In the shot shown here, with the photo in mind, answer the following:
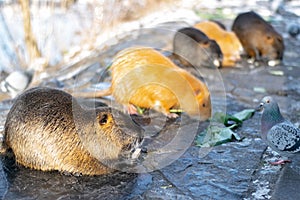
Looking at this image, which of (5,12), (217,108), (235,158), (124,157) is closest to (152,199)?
(124,157)

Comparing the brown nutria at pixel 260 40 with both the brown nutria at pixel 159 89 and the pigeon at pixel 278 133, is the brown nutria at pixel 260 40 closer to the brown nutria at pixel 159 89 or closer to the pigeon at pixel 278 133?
the brown nutria at pixel 159 89

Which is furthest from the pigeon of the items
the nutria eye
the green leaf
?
the nutria eye

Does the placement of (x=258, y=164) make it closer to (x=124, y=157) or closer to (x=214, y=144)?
(x=214, y=144)

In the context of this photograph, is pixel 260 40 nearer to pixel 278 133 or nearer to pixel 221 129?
pixel 221 129

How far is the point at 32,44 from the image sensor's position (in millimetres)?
6523

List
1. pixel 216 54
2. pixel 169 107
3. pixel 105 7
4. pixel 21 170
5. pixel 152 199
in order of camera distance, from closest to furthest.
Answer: pixel 152 199
pixel 21 170
pixel 169 107
pixel 216 54
pixel 105 7

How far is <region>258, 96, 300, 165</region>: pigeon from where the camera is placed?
134 inches

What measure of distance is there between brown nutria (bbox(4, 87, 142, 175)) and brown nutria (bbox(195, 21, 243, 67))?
3370 mm

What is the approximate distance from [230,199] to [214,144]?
877 millimetres

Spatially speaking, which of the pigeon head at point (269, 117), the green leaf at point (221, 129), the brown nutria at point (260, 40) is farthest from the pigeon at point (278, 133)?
the brown nutria at point (260, 40)

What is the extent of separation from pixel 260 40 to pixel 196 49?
100cm

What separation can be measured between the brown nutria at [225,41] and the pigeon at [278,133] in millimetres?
2846

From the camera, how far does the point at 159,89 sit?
4.57 meters

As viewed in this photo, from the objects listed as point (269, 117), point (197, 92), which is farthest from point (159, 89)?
point (269, 117)
